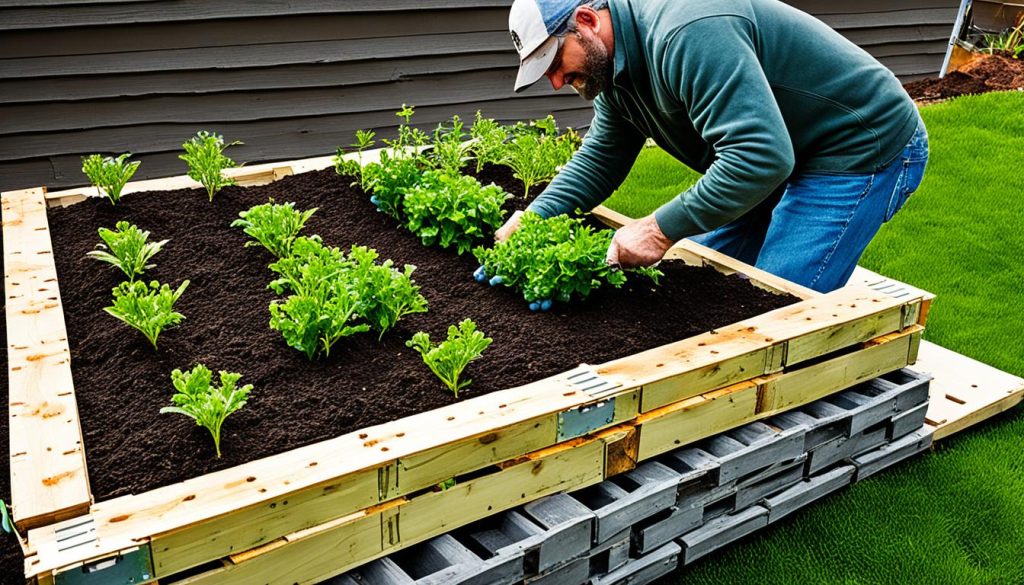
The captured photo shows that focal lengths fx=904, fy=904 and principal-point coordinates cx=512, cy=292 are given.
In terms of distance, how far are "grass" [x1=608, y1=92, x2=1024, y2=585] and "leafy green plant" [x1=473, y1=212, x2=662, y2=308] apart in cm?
97

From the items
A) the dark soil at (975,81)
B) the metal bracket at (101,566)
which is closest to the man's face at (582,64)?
the metal bracket at (101,566)

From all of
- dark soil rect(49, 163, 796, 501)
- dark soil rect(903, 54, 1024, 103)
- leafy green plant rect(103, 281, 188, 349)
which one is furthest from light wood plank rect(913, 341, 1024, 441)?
dark soil rect(903, 54, 1024, 103)

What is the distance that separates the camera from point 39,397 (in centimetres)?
239

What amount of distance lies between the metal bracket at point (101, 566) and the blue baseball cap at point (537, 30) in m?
1.74

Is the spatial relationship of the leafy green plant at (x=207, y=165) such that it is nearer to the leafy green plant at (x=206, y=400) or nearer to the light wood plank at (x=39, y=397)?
the light wood plank at (x=39, y=397)

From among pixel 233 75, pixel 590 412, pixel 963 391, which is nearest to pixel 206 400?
pixel 590 412

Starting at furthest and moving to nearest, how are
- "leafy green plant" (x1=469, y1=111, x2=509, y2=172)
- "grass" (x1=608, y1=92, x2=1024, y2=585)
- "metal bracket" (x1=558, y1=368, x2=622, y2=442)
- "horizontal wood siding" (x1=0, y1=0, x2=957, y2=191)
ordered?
"horizontal wood siding" (x1=0, y1=0, x2=957, y2=191), "leafy green plant" (x1=469, y1=111, x2=509, y2=172), "grass" (x1=608, y1=92, x2=1024, y2=585), "metal bracket" (x1=558, y1=368, x2=622, y2=442)

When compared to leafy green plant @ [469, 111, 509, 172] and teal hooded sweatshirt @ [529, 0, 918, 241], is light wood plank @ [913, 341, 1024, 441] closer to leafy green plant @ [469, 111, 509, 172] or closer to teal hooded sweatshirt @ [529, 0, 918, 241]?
teal hooded sweatshirt @ [529, 0, 918, 241]

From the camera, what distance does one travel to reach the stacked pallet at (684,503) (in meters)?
2.31

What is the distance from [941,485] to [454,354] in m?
1.92

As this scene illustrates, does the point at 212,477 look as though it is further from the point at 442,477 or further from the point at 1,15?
the point at 1,15

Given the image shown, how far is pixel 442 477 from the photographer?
225 cm

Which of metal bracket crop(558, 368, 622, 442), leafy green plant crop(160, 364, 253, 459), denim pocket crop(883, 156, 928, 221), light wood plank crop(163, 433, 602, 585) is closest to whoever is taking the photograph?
light wood plank crop(163, 433, 602, 585)

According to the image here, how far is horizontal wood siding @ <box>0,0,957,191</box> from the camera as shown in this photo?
539 centimetres
